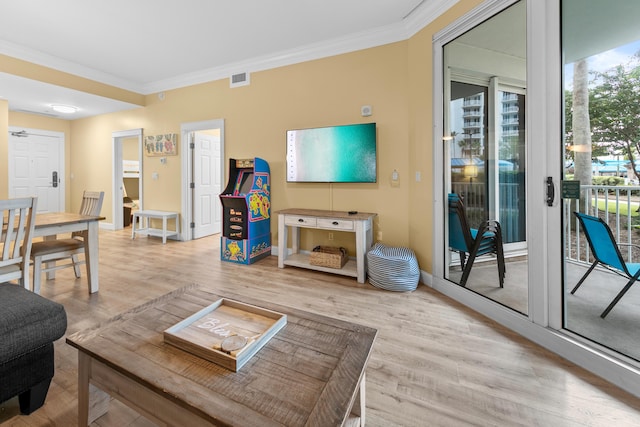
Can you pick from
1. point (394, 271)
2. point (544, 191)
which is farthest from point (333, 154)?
point (544, 191)

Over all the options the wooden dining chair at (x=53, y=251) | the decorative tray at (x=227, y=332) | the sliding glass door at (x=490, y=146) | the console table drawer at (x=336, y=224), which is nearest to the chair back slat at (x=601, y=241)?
the sliding glass door at (x=490, y=146)

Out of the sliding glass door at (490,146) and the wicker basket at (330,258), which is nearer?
the sliding glass door at (490,146)

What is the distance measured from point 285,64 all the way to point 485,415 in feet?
13.8

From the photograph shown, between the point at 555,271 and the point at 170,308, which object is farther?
the point at 555,271

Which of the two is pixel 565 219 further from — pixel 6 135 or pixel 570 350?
pixel 6 135

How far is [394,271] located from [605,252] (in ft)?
4.92

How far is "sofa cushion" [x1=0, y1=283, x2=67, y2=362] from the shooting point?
121 centimetres

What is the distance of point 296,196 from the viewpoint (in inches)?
156

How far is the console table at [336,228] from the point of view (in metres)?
3.04

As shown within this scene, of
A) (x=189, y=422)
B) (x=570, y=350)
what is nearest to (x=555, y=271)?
(x=570, y=350)

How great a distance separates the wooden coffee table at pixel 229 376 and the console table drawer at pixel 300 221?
204 cm

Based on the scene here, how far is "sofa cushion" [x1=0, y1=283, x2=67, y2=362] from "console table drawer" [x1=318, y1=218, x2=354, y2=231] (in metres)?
2.28

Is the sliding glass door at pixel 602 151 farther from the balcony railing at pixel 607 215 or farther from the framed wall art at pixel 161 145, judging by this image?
the framed wall art at pixel 161 145

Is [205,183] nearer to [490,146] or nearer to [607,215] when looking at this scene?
[490,146]
